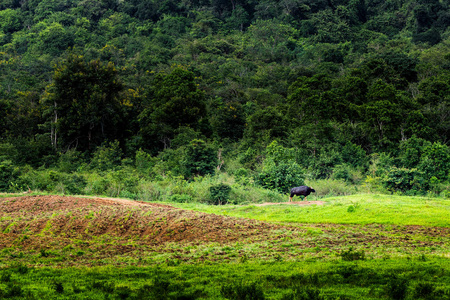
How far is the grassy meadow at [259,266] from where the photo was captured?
7.07 metres

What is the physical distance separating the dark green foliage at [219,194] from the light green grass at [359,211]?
2832 mm

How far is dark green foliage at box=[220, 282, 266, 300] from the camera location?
6.74 metres

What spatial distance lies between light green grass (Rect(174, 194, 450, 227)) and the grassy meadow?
40 centimetres

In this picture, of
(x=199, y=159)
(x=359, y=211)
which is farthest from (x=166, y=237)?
(x=199, y=159)

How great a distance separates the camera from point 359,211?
59.4 ft

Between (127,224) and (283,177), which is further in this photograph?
(283,177)

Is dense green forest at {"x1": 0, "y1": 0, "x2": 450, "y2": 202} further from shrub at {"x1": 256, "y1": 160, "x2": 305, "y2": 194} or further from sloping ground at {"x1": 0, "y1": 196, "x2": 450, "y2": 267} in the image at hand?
sloping ground at {"x1": 0, "y1": 196, "x2": 450, "y2": 267}

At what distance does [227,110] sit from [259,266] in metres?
34.5

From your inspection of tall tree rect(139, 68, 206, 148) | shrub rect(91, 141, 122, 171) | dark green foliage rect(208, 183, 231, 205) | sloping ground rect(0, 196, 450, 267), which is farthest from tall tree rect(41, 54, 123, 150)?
sloping ground rect(0, 196, 450, 267)

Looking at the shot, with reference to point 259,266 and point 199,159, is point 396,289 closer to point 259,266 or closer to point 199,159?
point 259,266

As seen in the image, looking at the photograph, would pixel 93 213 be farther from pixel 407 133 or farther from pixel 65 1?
pixel 65 1

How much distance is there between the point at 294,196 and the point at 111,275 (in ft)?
52.8

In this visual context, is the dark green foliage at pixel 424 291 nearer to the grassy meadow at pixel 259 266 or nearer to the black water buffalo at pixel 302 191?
the grassy meadow at pixel 259 266

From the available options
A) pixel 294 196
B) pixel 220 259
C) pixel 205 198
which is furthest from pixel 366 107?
pixel 220 259
